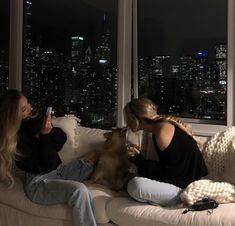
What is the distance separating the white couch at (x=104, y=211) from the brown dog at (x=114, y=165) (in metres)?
0.08

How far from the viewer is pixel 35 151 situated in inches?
119

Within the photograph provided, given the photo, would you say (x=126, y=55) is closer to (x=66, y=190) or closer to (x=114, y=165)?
(x=114, y=165)

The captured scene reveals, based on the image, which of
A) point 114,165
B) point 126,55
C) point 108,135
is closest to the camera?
point 114,165

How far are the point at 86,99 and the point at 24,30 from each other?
129cm

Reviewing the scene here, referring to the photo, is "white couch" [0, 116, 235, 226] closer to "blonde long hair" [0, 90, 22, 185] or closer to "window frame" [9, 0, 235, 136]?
"blonde long hair" [0, 90, 22, 185]

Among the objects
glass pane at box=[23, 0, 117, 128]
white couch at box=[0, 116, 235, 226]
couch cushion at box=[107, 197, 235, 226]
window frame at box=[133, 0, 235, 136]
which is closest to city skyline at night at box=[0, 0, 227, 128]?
glass pane at box=[23, 0, 117, 128]

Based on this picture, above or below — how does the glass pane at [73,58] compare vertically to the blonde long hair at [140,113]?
above

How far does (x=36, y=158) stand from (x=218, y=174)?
4.40 ft

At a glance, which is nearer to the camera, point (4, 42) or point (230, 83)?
point (230, 83)

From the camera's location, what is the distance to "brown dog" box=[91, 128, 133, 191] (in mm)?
3129

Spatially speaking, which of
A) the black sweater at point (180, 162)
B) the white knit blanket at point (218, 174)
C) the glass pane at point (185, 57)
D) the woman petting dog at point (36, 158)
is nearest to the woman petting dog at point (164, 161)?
the black sweater at point (180, 162)

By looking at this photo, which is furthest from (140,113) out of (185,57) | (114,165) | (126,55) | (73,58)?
(73,58)

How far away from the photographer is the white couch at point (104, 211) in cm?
250

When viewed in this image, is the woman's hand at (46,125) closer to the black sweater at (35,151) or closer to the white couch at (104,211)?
the black sweater at (35,151)
